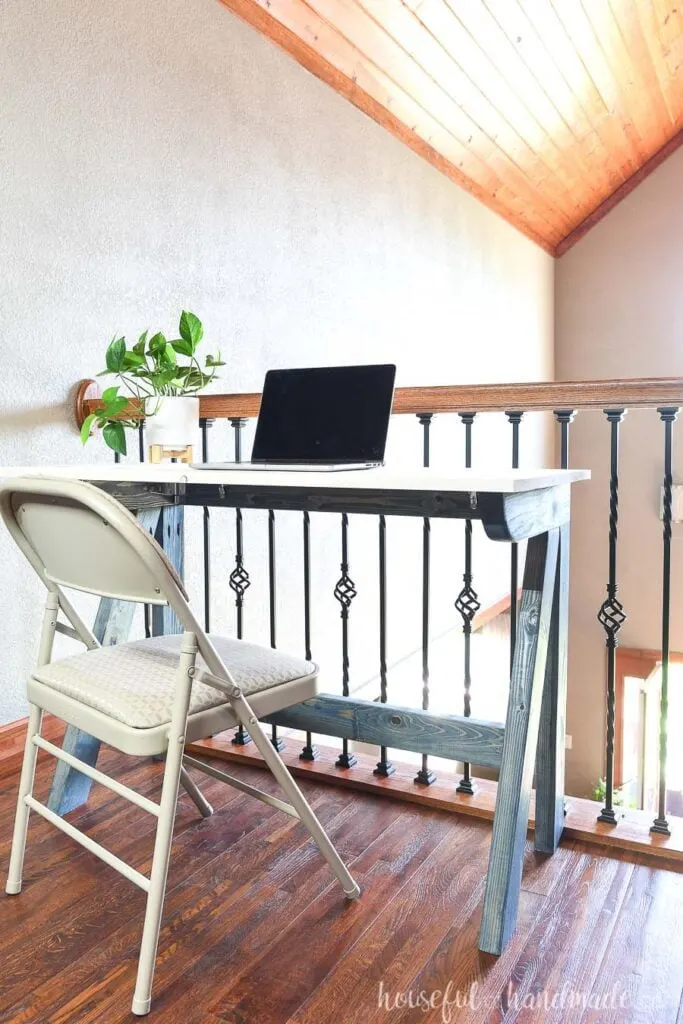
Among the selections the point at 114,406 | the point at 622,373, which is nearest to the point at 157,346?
the point at 114,406

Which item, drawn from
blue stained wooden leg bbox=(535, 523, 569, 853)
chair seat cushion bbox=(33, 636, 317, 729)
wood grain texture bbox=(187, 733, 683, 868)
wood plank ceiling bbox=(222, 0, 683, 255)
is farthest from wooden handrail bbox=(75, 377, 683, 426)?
wood plank ceiling bbox=(222, 0, 683, 255)

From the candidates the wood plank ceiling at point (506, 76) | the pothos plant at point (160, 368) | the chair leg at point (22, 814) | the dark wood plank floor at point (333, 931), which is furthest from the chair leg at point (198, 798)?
the wood plank ceiling at point (506, 76)

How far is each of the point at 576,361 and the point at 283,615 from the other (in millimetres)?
4763

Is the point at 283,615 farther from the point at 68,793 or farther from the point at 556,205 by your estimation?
the point at 556,205

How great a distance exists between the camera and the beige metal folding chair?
1247mm

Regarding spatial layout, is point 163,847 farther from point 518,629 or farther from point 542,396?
point 542,396

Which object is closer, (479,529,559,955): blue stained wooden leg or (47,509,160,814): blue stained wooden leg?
(479,529,559,955): blue stained wooden leg

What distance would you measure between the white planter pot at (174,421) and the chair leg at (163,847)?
0.84 m

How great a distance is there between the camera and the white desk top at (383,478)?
1245mm

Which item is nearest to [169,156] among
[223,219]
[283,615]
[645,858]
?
[223,219]

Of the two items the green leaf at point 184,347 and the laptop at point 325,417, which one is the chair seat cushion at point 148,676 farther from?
the green leaf at point 184,347

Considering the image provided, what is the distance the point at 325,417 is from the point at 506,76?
3430mm

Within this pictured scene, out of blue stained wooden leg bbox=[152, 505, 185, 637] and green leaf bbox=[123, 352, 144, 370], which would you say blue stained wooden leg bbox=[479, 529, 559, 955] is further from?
A: green leaf bbox=[123, 352, 144, 370]

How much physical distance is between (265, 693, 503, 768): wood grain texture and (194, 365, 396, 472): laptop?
0.62 meters
